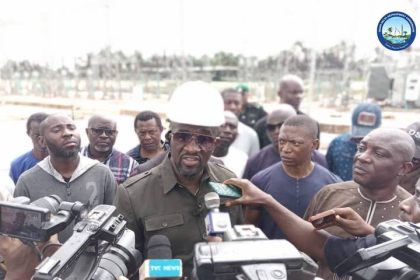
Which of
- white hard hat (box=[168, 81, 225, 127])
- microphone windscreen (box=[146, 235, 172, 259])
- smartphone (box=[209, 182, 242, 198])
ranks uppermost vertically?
white hard hat (box=[168, 81, 225, 127])

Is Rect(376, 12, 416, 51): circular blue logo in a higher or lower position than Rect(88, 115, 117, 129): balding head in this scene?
higher

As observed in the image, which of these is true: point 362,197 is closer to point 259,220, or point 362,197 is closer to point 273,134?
point 259,220

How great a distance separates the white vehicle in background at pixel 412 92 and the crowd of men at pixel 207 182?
11570 millimetres

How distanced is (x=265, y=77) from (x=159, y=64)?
8650 millimetres

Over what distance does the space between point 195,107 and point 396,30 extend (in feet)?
4.70

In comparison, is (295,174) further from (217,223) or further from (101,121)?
(217,223)

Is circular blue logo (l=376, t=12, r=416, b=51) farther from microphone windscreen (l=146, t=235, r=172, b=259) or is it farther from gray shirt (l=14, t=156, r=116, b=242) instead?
gray shirt (l=14, t=156, r=116, b=242)

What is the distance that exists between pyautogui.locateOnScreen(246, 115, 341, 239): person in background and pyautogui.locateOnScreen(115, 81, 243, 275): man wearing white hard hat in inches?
33.3

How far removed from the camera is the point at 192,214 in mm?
2121

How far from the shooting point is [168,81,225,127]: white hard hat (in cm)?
200

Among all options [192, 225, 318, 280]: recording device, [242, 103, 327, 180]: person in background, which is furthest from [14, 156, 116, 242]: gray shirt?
[192, 225, 318, 280]: recording device

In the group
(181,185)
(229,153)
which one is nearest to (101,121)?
(229,153)

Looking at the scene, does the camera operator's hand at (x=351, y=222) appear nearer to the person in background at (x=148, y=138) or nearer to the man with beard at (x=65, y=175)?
the man with beard at (x=65, y=175)

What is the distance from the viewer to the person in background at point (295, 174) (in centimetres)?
295
